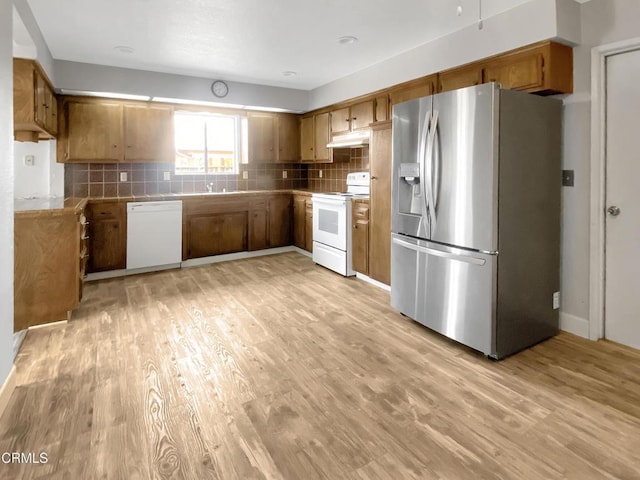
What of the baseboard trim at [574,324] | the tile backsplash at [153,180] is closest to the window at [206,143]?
the tile backsplash at [153,180]

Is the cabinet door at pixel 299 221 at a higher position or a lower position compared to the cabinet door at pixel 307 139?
lower

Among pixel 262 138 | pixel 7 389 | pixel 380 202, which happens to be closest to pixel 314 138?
pixel 262 138

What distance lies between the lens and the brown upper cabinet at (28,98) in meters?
3.02

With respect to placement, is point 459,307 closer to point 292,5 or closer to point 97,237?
point 292,5

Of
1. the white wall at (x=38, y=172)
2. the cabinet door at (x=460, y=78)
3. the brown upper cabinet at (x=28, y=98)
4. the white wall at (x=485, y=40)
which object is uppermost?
the white wall at (x=485, y=40)

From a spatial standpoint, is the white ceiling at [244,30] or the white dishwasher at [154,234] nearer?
the white ceiling at [244,30]

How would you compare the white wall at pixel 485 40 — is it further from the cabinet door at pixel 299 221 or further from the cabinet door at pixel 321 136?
the cabinet door at pixel 299 221

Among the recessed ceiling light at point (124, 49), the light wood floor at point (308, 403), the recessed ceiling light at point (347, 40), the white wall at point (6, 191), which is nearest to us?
the light wood floor at point (308, 403)

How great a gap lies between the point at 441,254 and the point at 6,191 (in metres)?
2.74

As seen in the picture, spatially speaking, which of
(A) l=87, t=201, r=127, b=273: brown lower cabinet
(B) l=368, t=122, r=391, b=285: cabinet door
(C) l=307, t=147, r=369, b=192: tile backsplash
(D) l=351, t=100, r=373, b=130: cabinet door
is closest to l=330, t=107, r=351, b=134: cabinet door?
(D) l=351, t=100, r=373, b=130: cabinet door

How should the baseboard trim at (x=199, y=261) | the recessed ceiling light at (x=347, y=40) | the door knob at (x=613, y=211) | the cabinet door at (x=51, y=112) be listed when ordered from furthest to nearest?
the baseboard trim at (x=199, y=261) < the cabinet door at (x=51, y=112) < the recessed ceiling light at (x=347, y=40) < the door knob at (x=613, y=211)

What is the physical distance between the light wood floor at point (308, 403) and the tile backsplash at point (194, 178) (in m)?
2.19

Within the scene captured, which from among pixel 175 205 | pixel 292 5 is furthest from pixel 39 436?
pixel 175 205

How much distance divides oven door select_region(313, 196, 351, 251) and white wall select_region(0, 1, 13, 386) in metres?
3.21
